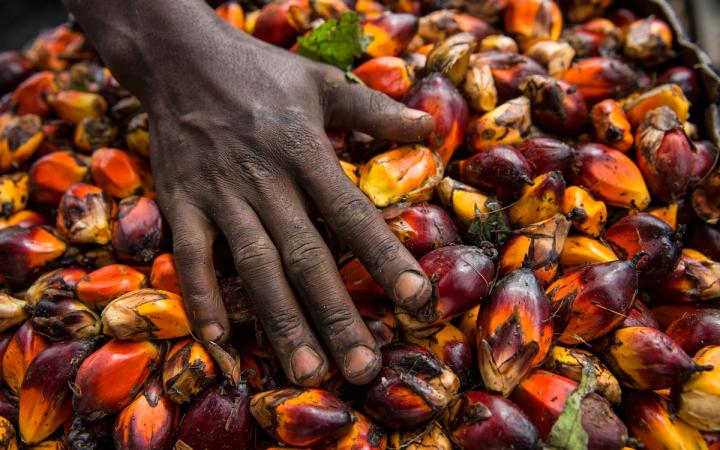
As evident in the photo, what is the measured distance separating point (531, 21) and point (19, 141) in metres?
1.68

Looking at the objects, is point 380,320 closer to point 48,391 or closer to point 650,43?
point 48,391

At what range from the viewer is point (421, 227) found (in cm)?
120

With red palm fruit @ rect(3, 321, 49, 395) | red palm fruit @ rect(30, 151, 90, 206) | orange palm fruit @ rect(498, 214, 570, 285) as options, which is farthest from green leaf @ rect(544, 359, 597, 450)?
red palm fruit @ rect(30, 151, 90, 206)

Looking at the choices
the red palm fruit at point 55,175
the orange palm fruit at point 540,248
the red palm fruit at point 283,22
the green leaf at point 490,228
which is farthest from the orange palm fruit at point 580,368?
the red palm fruit at point 55,175

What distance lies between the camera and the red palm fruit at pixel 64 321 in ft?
3.91

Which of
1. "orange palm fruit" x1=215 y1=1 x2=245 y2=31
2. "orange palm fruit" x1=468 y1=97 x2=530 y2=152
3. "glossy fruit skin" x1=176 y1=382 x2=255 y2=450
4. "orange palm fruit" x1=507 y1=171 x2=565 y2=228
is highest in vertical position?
"orange palm fruit" x1=215 y1=1 x2=245 y2=31

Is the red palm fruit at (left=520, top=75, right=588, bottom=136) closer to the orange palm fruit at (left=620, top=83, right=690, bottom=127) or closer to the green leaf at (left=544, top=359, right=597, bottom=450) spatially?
the orange palm fruit at (left=620, top=83, right=690, bottom=127)

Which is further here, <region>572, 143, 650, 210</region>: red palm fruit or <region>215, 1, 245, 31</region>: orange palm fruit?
<region>215, 1, 245, 31</region>: orange palm fruit

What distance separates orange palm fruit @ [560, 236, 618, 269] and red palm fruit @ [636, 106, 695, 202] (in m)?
0.27

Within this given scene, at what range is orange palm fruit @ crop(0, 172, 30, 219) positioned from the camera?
152cm

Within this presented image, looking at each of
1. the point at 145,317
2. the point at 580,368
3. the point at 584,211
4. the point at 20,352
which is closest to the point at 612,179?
the point at 584,211

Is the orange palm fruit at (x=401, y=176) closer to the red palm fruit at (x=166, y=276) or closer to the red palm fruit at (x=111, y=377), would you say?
the red palm fruit at (x=166, y=276)

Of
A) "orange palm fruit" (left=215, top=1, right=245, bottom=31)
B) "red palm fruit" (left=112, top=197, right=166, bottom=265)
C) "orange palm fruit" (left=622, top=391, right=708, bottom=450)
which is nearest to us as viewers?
"orange palm fruit" (left=622, top=391, right=708, bottom=450)

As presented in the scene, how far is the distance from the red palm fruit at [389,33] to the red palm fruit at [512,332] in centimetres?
84
